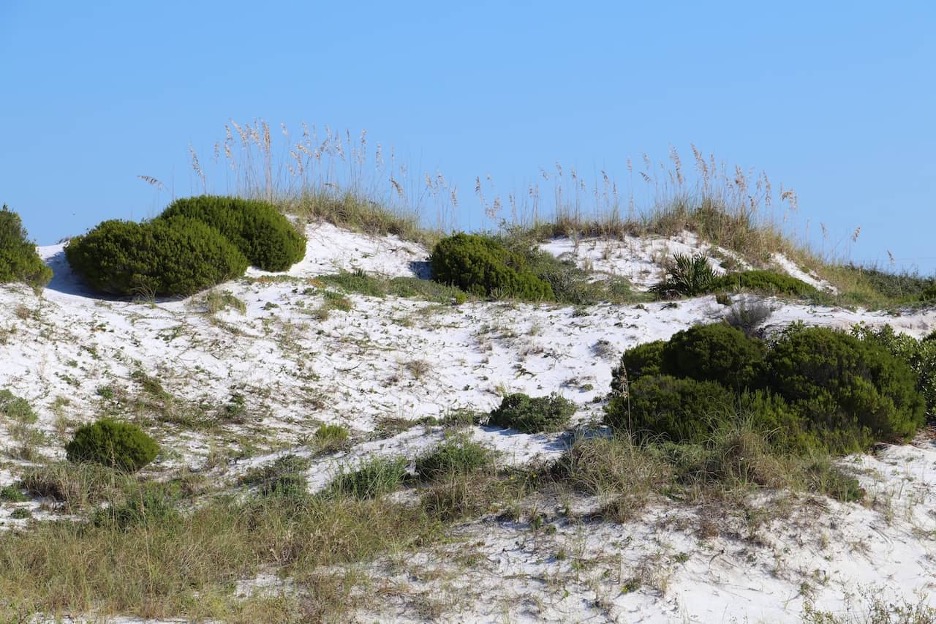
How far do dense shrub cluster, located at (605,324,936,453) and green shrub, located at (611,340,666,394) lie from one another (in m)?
0.73

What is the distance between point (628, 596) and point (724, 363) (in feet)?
12.1

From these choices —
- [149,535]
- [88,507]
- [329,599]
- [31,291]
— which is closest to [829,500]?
[329,599]

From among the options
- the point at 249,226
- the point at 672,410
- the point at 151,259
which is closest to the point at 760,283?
the point at 249,226

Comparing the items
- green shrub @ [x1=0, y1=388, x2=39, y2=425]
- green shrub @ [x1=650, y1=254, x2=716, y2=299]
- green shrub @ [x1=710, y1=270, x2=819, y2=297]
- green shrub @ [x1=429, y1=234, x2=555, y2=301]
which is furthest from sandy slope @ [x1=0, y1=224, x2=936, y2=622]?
green shrub @ [x1=650, y1=254, x2=716, y2=299]

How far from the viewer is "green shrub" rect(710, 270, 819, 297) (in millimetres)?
15891

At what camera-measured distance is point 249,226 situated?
54.2 ft

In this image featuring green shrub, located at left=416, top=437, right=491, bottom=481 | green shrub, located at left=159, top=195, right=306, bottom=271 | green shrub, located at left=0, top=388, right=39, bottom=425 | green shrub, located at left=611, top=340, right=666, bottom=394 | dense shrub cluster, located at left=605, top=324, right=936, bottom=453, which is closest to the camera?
green shrub, located at left=416, top=437, right=491, bottom=481

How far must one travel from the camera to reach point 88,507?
26.0 feet

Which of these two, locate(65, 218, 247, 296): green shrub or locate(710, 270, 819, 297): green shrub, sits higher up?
locate(65, 218, 247, 296): green shrub

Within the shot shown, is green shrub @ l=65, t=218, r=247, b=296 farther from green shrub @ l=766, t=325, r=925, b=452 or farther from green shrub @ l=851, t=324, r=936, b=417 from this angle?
green shrub @ l=851, t=324, r=936, b=417

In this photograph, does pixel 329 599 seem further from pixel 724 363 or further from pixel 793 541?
pixel 724 363

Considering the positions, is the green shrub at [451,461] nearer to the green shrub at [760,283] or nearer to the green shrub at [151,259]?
the green shrub at [151,259]

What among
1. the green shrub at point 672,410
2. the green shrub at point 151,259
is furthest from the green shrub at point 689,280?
the green shrub at point 672,410

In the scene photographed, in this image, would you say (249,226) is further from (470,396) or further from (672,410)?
(672,410)
